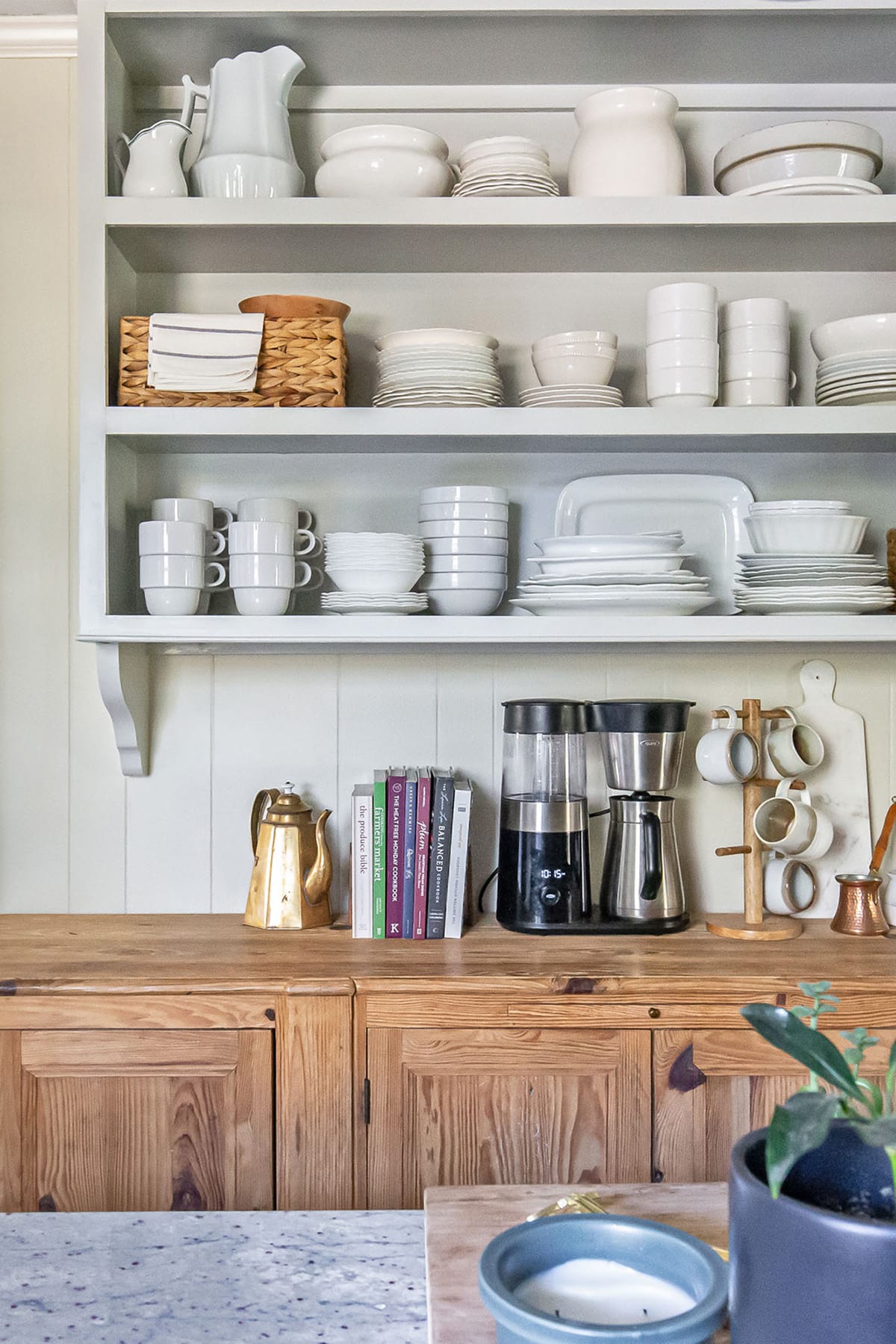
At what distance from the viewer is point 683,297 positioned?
1.89 meters

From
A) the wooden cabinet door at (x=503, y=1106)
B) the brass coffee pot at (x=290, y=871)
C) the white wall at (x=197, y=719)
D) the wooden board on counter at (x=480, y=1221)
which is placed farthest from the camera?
the white wall at (x=197, y=719)

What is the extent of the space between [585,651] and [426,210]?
0.82m

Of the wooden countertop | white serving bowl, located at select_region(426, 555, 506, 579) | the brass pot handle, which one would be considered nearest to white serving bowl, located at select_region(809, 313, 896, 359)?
white serving bowl, located at select_region(426, 555, 506, 579)

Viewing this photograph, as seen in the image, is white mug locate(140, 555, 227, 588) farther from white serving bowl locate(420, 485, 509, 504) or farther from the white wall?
white serving bowl locate(420, 485, 509, 504)

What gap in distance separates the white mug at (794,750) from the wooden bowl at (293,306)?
3.52ft

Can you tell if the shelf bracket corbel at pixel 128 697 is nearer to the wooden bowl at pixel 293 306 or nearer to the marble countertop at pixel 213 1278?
the wooden bowl at pixel 293 306

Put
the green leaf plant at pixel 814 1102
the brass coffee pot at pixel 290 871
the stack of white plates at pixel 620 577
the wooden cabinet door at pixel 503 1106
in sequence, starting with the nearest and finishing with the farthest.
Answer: the green leaf plant at pixel 814 1102, the wooden cabinet door at pixel 503 1106, the stack of white plates at pixel 620 577, the brass coffee pot at pixel 290 871

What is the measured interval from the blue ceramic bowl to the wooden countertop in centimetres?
95

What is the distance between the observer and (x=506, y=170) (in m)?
1.87

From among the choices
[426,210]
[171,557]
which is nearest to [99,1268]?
[171,557]

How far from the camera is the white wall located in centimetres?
A: 216

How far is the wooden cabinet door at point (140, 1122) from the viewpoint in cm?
170

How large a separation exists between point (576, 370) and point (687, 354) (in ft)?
0.60

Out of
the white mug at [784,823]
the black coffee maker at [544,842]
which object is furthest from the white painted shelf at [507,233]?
the white mug at [784,823]
